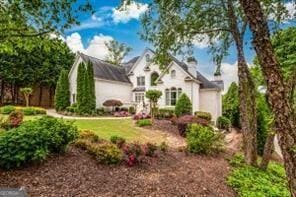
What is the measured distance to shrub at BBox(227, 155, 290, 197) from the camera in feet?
27.1

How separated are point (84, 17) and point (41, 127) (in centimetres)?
329

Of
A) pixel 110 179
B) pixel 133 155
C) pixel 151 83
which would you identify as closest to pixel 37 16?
pixel 110 179

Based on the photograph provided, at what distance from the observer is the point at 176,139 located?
53.1ft

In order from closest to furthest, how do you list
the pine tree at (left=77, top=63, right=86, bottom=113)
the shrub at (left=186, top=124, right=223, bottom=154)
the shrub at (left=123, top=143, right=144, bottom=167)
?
the shrub at (left=123, top=143, right=144, bottom=167), the shrub at (left=186, top=124, right=223, bottom=154), the pine tree at (left=77, top=63, right=86, bottom=113)

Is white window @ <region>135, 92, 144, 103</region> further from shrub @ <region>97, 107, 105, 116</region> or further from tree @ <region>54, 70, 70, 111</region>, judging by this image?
tree @ <region>54, 70, 70, 111</region>

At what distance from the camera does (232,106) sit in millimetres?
26594

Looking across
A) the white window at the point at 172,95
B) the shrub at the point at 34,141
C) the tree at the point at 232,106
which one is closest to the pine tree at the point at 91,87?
the white window at the point at 172,95

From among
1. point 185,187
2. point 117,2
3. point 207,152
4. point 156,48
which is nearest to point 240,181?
point 185,187

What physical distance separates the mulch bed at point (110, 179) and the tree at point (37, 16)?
3.31m

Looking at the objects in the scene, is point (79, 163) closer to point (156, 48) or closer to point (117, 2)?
point (117, 2)

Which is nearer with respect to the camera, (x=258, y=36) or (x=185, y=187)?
(x=258, y=36)

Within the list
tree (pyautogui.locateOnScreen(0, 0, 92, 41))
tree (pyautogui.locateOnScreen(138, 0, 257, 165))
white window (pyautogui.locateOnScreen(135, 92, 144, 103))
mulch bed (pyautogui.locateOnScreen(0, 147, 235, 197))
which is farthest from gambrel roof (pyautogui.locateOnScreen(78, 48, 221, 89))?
tree (pyautogui.locateOnScreen(0, 0, 92, 41))

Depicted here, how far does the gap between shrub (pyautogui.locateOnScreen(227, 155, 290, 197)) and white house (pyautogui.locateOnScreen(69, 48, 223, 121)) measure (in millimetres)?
13684

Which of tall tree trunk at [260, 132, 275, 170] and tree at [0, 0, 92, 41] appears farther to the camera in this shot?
tall tree trunk at [260, 132, 275, 170]
